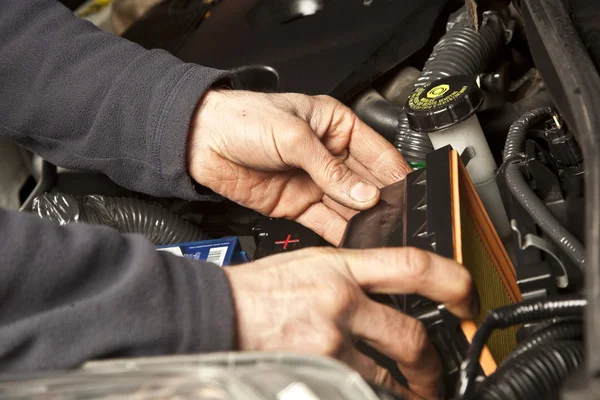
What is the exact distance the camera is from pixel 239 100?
1146 millimetres

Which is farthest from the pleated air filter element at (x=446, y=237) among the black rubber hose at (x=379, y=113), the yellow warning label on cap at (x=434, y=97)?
the black rubber hose at (x=379, y=113)

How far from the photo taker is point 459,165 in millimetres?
840

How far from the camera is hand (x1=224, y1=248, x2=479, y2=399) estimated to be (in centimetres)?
69

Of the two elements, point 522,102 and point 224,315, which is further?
point 522,102

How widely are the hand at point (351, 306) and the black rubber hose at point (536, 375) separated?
94 mm

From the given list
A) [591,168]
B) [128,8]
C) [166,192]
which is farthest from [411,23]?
[128,8]

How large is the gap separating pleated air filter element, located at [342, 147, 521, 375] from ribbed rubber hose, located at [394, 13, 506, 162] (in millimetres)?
207

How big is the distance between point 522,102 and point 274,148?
480 millimetres

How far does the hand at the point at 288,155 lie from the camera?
41.8 inches

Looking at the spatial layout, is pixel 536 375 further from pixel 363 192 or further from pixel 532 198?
pixel 363 192

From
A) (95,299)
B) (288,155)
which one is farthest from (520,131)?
(95,299)

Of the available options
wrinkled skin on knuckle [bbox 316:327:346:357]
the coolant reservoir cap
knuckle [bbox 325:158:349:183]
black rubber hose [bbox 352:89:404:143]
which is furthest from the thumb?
wrinkled skin on knuckle [bbox 316:327:346:357]

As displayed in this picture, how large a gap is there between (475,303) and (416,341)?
8 cm

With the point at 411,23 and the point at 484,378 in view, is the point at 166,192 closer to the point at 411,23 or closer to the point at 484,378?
the point at 411,23
